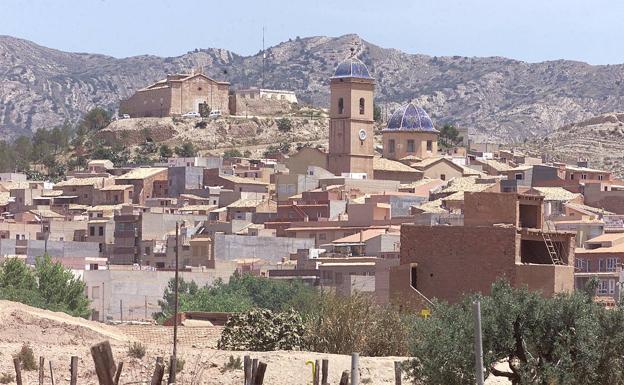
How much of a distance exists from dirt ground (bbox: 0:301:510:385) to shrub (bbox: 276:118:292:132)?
10701cm

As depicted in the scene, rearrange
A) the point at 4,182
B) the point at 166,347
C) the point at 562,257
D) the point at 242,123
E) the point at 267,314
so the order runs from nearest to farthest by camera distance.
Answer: the point at 166,347 < the point at 267,314 < the point at 562,257 < the point at 4,182 < the point at 242,123

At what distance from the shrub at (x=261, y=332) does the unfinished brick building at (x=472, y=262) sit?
6.80 metres

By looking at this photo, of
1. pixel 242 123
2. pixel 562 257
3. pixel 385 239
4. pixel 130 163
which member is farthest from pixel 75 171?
pixel 562 257

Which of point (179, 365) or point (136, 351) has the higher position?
point (136, 351)

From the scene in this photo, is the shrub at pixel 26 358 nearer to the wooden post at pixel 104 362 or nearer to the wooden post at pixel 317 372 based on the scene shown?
the wooden post at pixel 317 372

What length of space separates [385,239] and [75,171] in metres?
55.9

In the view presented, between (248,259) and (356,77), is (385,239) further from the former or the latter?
(356,77)

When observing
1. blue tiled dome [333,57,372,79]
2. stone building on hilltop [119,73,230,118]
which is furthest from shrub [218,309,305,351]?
stone building on hilltop [119,73,230,118]

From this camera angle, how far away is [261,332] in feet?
131

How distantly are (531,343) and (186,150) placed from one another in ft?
337

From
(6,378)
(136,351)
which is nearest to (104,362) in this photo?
(6,378)

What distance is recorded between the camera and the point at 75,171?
13412 cm

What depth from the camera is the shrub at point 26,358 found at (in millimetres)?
33531

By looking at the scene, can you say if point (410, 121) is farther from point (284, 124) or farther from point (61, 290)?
point (61, 290)
